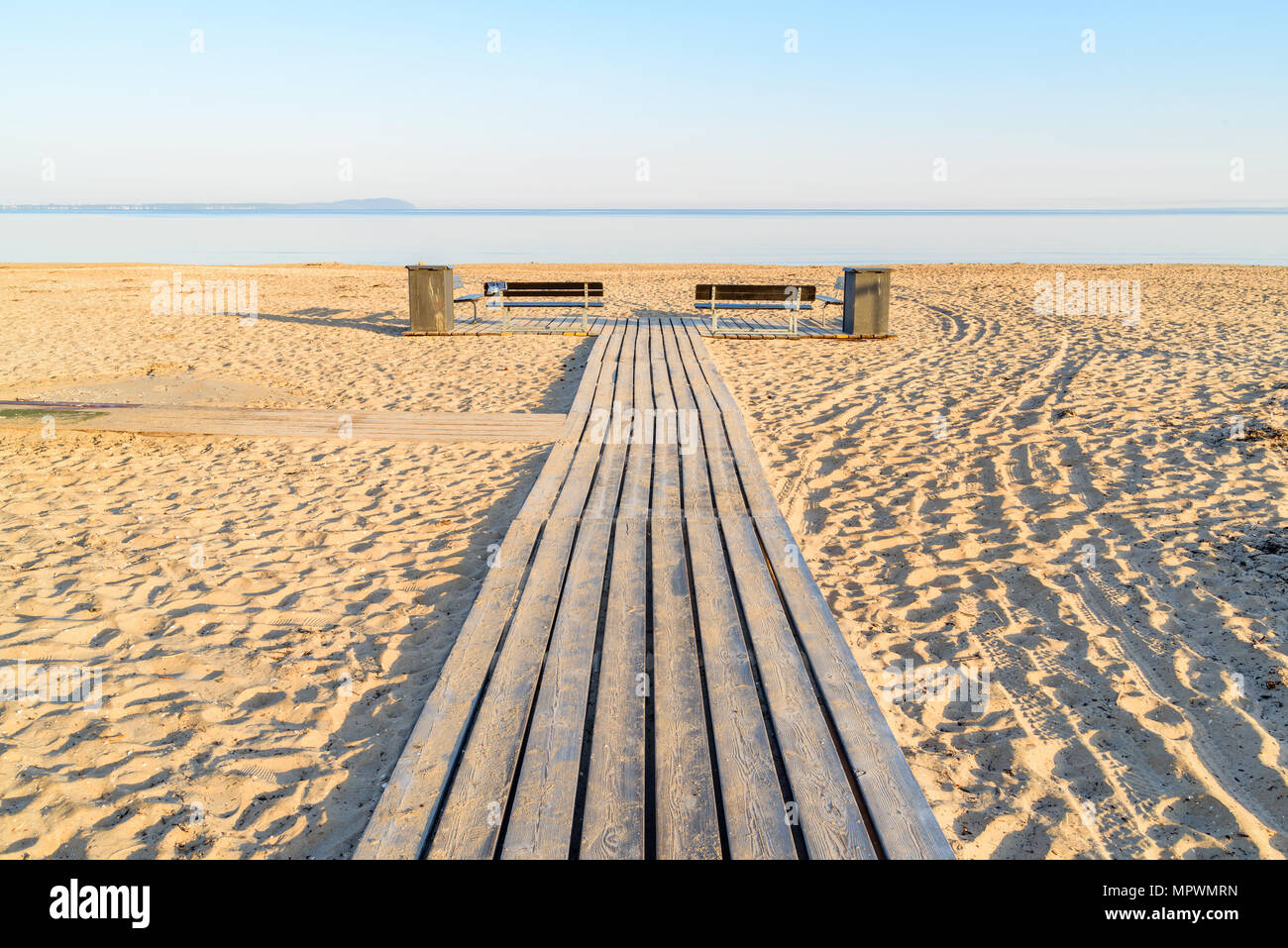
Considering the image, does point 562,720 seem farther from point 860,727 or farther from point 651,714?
point 860,727

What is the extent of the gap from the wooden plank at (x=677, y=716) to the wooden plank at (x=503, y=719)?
18.6 inches

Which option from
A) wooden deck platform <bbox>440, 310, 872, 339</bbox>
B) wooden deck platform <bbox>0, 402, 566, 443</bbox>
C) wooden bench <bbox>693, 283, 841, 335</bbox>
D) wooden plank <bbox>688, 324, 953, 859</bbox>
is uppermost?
wooden bench <bbox>693, 283, 841, 335</bbox>

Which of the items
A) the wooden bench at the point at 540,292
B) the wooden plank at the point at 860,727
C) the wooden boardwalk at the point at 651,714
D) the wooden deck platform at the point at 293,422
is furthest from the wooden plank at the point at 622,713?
the wooden bench at the point at 540,292

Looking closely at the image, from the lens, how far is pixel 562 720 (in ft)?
9.52

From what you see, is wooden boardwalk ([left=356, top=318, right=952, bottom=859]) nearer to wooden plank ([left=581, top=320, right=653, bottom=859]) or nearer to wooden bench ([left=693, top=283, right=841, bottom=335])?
wooden plank ([left=581, top=320, right=653, bottom=859])

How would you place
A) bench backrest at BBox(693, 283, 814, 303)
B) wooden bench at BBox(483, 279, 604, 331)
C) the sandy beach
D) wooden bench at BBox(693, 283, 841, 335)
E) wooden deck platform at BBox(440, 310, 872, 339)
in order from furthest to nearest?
wooden deck platform at BBox(440, 310, 872, 339)
wooden bench at BBox(483, 279, 604, 331)
bench backrest at BBox(693, 283, 814, 303)
wooden bench at BBox(693, 283, 841, 335)
the sandy beach

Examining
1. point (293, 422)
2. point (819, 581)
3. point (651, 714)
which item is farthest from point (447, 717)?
point (293, 422)

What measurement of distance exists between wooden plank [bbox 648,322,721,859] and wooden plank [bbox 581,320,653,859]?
2.2 inches

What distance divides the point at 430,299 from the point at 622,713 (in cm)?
1052

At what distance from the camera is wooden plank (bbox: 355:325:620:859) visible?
7.80 ft

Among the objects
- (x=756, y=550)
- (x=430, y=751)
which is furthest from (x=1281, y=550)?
(x=430, y=751)

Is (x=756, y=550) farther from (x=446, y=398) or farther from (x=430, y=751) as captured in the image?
(x=446, y=398)

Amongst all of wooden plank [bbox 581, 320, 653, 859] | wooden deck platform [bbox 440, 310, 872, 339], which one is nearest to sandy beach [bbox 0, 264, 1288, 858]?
wooden plank [bbox 581, 320, 653, 859]
